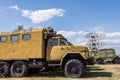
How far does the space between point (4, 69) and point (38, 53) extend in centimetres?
275

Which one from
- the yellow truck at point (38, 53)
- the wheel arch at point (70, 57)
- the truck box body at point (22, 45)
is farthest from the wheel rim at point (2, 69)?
the wheel arch at point (70, 57)

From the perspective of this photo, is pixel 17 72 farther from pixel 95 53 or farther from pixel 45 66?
pixel 95 53

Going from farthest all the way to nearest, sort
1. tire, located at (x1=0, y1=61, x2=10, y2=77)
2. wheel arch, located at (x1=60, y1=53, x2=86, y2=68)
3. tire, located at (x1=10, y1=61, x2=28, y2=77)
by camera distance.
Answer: tire, located at (x1=0, y1=61, x2=10, y2=77)
tire, located at (x1=10, y1=61, x2=28, y2=77)
wheel arch, located at (x1=60, y1=53, x2=86, y2=68)

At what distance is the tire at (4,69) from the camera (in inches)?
786

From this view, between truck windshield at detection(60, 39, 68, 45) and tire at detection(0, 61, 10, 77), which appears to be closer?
truck windshield at detection(60, 39, 68, 45)

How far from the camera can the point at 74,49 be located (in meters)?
18.7

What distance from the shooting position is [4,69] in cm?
2012

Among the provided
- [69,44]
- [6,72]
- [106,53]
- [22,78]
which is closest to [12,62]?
[6,72]

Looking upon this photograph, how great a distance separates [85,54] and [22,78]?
165 inches

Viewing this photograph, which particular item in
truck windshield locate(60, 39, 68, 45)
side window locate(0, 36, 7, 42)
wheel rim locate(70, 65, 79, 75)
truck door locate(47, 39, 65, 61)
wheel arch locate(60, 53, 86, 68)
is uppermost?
side window locate(0, 36, 7, 42)

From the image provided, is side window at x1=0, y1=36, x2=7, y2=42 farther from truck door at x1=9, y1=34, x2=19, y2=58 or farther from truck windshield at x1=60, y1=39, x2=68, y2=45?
truck windshield at x1=60, y1=39, x2=68, y2=45

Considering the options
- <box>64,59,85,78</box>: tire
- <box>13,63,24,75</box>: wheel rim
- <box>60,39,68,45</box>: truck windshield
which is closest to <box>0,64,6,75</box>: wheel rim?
<box>13,63,24,75</box>: wheel rim

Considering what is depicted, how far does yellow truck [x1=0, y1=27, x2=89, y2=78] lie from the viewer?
18.5 m

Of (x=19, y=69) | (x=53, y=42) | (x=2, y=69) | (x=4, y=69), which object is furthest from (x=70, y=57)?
(x=2, y=69)
